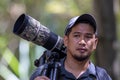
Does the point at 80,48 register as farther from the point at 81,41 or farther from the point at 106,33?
the point at 106,33

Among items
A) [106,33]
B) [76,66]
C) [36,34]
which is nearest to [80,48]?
[76,66]

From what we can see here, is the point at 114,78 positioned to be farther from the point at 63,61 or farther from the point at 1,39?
the point at 63,61

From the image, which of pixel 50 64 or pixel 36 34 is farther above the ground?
pixel 36 34

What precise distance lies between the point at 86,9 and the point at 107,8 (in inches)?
188

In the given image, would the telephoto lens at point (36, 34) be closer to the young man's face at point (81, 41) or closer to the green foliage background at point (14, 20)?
the young man's face at point (81, 41)

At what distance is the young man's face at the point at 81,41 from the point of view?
4074 millimetres

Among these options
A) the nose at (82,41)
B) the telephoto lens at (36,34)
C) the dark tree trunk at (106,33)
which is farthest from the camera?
the dark tree trunk at (106,33)

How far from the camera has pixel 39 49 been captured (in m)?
6.68

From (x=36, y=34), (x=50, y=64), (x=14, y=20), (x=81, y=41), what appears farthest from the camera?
(x=14, y=20)

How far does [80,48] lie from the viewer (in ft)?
13.4

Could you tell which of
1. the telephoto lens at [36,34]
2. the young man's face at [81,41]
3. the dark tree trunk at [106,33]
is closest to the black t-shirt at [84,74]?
the young man's face at [81,41]

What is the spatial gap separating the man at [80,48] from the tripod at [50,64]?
45mm

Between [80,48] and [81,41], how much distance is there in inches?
2.0

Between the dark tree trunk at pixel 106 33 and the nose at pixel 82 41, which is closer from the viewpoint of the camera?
the nose at pixel 82 41
